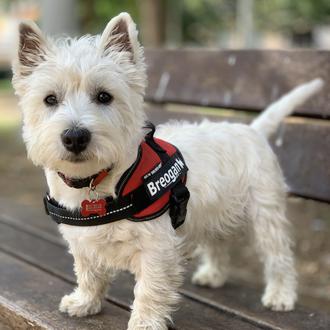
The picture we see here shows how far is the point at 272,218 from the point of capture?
299cm

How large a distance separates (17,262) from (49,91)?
4.49 feet

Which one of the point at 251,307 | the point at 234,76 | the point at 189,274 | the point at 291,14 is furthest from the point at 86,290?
the point at 291,14

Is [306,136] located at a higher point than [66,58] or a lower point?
lower

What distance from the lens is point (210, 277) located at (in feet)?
10.9

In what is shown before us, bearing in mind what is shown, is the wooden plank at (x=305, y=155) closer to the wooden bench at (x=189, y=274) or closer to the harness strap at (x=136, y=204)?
the wooden bench at (x=189, y=274)

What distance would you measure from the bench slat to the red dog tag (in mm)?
636

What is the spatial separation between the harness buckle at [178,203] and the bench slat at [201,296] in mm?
468

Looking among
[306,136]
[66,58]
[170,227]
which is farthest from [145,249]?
[306,136]

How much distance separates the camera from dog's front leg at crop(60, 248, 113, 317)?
2742 mm

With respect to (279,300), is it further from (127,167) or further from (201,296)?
(127,167)

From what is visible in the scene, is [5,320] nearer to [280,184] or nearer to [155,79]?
[280,184]

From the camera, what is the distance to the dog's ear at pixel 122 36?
2.46 metres

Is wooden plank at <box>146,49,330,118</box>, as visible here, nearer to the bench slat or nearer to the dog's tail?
the dog's tail

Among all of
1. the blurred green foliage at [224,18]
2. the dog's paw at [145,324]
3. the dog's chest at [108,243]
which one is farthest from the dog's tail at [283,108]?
the blurred green foliage at [224,18]
